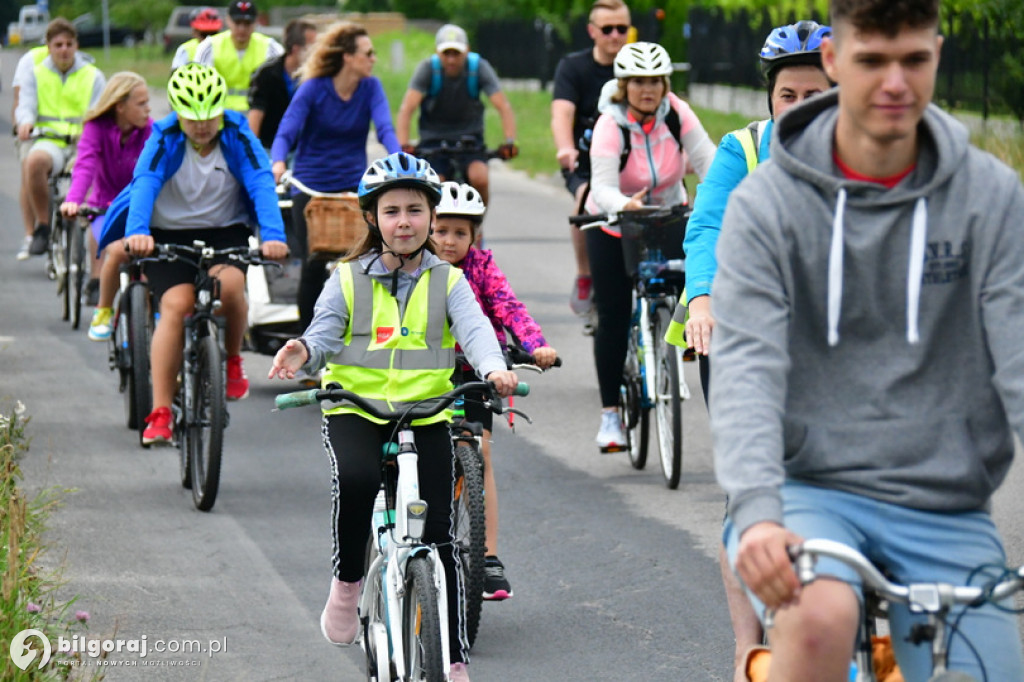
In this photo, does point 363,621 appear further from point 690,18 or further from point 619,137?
point 690,18

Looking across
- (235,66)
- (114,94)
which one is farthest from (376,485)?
(235,66)

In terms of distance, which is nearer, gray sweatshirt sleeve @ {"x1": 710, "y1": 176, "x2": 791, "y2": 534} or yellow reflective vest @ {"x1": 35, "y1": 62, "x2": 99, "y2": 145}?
gray sweatshirt sleeve @ {"x1": 710, "y1": 176, "x2": 791, "y2": 534}

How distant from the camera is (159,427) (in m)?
9.16

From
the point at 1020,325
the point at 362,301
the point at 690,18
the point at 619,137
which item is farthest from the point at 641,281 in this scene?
the point at 690,18

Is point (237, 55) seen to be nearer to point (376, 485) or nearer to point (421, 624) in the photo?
point (376, 485)

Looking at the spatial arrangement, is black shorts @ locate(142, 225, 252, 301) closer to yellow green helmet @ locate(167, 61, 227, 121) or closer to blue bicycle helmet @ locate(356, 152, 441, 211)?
yellow green helmet @ locate(167, 61, 227, 121)

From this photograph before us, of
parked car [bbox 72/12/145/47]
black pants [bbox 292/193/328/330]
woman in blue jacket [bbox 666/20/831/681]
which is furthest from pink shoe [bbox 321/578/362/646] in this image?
parked car [bbox 72/12/145/47]

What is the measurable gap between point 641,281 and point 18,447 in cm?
305

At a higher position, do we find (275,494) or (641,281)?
(641,281)

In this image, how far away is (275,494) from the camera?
8641mm

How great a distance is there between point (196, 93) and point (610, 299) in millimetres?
2294

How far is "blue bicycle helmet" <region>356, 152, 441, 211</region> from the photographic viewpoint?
5.56 meters

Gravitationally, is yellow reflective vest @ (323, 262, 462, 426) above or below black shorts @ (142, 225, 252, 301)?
above

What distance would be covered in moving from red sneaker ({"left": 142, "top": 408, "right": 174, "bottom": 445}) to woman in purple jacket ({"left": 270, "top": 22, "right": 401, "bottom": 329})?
6.70ft
